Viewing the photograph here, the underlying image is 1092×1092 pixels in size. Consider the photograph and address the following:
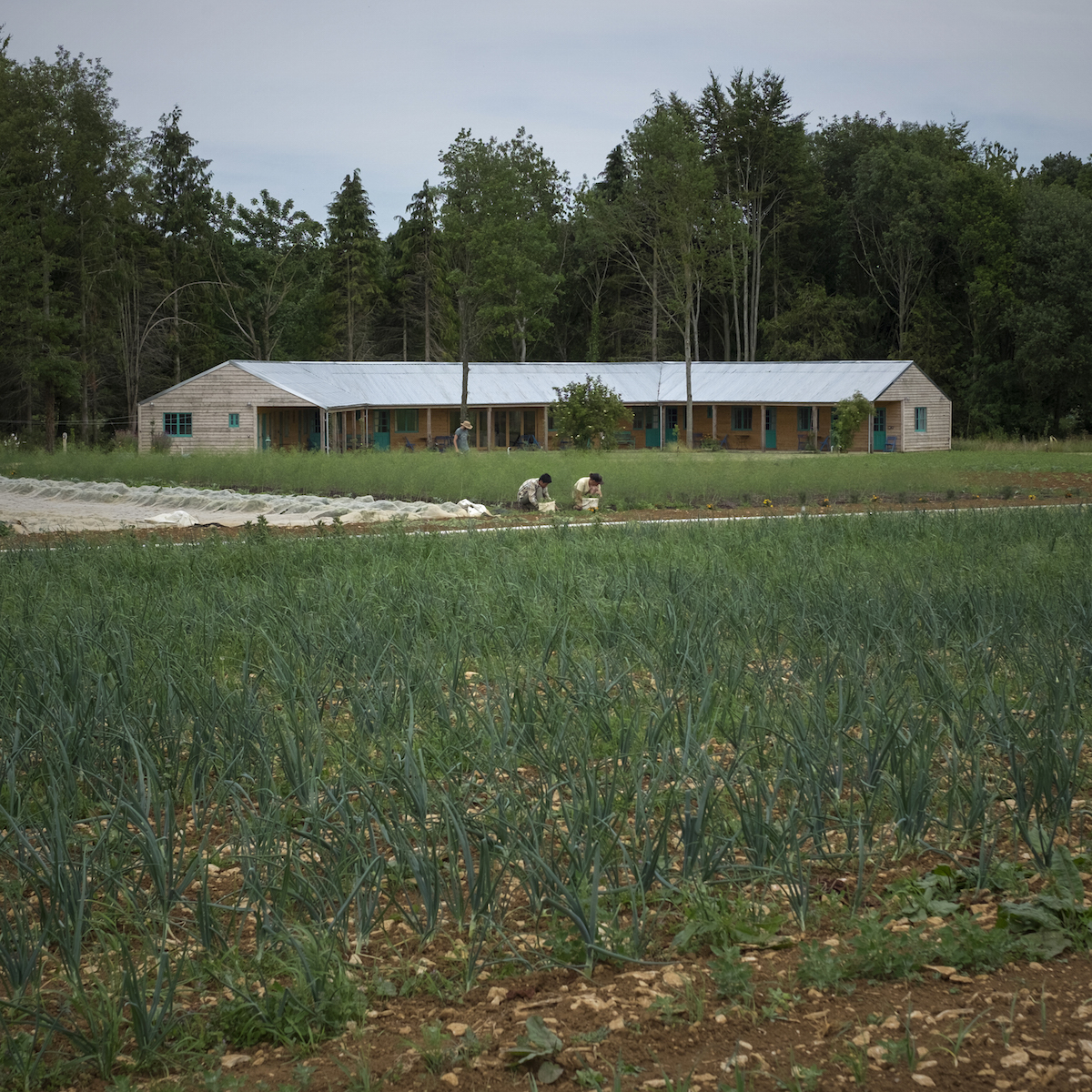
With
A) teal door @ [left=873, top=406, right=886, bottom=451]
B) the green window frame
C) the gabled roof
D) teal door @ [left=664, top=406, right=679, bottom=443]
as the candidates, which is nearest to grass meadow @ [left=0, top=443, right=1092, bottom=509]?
the green window frame

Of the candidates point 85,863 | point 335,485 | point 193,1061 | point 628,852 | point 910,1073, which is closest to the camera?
point 910,1073

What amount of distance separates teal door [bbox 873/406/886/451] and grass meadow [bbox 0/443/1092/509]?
12850mm

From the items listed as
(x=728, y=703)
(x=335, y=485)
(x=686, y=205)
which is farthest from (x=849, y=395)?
(x=728, y=703)

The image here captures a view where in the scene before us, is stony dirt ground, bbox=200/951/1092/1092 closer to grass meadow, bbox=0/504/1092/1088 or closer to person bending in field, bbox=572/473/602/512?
grass meadow, bbox=0/504/1092/1088

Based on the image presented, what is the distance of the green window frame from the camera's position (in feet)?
132

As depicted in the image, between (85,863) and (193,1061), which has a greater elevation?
(85,863)

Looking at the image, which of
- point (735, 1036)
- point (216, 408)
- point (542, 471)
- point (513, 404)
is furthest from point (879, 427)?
point (735, 1036)

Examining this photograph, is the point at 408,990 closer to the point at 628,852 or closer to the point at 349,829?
the point at 349,829

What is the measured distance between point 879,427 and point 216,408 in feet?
78.2

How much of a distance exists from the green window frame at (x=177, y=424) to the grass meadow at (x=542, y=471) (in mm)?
11056

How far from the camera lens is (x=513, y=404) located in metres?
44.2

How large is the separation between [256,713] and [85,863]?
60.3 inches

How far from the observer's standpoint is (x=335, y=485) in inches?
827

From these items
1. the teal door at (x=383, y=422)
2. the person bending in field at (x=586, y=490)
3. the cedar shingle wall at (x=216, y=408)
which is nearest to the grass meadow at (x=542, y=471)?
the person bending in field at (x=586, y=490)
